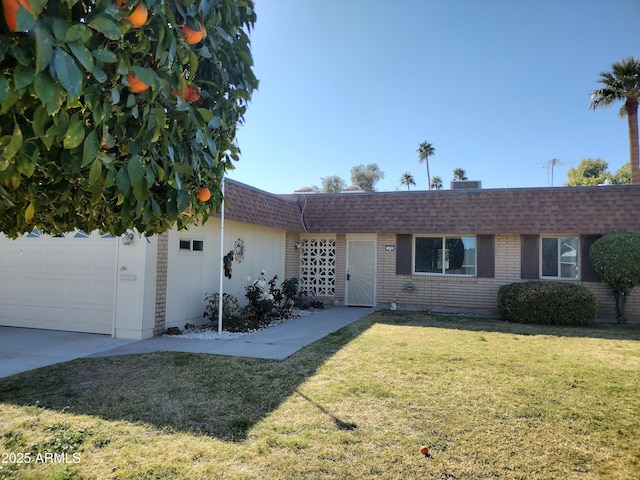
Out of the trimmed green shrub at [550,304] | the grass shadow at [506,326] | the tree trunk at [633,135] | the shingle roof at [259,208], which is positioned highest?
the tree trunk at [633,135]

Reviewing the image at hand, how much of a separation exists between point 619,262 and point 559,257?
180 cm

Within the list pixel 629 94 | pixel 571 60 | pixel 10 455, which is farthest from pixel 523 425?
pixel 629 94

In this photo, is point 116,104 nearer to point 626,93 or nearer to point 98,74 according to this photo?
point 98,74

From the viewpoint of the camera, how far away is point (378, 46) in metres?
12.8

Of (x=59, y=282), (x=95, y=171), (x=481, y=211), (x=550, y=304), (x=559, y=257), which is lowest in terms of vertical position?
(x=550, y=304)

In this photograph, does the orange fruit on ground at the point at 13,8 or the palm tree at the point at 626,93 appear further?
the palm tree at the point at 626,93

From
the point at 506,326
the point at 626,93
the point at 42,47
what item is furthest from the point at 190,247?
the point at 626,93

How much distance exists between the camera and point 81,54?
128 cm

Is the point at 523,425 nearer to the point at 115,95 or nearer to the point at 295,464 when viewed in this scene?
the point at 295,464

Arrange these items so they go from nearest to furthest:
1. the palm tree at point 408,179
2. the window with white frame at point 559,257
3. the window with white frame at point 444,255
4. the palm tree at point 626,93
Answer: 1. the window with white frame at point 559,257
2. the window with white frame at point 444,255
3. the palm tree at point 626,93
4. the palm tree at point 408,179

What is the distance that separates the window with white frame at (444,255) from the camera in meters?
14.2

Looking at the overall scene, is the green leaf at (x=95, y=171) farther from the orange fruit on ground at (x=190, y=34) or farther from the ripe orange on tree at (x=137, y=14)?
the orange fruit on ground at (x=190, y=34)

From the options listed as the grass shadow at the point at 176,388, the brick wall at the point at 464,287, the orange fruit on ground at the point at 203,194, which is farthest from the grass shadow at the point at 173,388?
the brick wall at the point at 464,287

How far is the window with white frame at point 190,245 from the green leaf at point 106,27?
8.83m
